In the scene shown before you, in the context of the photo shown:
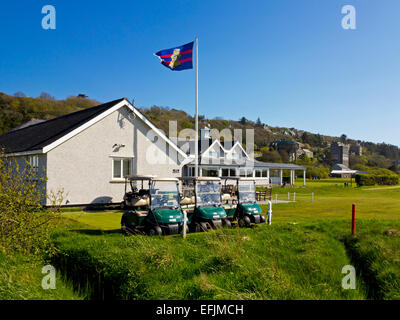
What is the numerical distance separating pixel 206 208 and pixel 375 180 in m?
47.9

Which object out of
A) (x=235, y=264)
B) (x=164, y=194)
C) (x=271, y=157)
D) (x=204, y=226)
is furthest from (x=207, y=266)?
(x=271, y=157)

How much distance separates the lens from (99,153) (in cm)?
2058

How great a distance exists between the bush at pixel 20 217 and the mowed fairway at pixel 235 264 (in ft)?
4.54

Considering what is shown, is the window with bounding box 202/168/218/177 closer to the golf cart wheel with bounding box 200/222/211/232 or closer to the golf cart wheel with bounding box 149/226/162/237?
the golf cart wheel with bounding box 200/222/211/232

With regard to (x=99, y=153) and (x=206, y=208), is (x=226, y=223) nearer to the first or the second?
(x=206, y=208)

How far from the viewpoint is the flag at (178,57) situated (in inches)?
882

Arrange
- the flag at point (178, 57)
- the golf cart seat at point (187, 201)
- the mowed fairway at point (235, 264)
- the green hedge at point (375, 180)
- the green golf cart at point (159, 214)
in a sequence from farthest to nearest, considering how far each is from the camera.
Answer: the green hedge at point (375, 180) < the flag at point (178, 57) < the golf cart seat at point (187, 201) < the green golf cart at point (159, 214) < the mowed fairway at point (235, 264)

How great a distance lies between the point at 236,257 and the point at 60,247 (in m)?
5.57

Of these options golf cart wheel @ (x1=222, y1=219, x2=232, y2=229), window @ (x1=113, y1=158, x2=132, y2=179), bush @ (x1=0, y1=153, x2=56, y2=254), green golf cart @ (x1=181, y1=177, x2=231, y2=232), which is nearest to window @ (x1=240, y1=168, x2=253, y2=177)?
window @ (x1=113, y1=158, x2=132, y2=179)

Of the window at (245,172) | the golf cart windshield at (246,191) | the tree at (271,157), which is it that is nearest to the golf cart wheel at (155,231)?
the golf cart windshield at (246,191)

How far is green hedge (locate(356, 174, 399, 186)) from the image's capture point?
50.9m

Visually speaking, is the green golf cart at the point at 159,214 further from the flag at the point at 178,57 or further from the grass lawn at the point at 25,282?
the flag at the point at 178,57

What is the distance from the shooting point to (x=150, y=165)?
22.6 metres
